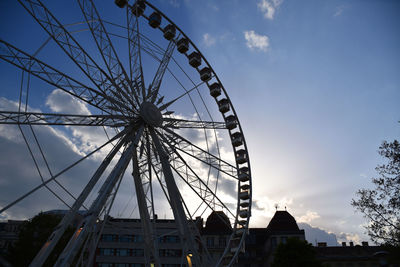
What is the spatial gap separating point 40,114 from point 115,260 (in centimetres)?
3967

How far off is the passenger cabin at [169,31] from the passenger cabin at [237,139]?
976 centimetres

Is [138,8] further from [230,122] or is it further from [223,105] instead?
[230,122]

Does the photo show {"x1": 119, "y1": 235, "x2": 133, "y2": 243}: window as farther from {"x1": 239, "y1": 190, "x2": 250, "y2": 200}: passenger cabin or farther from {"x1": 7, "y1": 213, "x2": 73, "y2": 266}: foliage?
{"x1": 239, "y1": 190, "x2": 250, "y2": 200}: passenger cabin

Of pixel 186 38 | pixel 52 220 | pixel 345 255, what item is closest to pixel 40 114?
pixel 186 38

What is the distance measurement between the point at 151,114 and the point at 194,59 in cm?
738

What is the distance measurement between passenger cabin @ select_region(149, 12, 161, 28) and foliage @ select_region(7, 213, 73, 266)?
2381 centimetres

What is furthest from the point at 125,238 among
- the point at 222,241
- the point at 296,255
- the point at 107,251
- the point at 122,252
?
the point at 296,255

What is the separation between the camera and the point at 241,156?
25781 mm

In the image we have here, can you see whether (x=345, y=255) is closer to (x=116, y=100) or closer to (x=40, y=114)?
(x=116, y=100)

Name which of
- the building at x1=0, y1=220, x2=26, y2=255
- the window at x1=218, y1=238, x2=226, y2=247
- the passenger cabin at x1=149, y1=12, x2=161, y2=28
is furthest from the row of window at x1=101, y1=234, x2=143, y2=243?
the passenger cabin at x1=149, y1=12, x2=161, y2=28

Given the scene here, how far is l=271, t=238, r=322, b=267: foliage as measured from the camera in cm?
2952

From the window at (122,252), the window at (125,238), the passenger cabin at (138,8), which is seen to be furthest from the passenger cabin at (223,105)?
the window at (122,252)

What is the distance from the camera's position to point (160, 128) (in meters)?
20.5

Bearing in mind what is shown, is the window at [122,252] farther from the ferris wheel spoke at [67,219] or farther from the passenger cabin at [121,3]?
the passenger cabin at [121,3]
